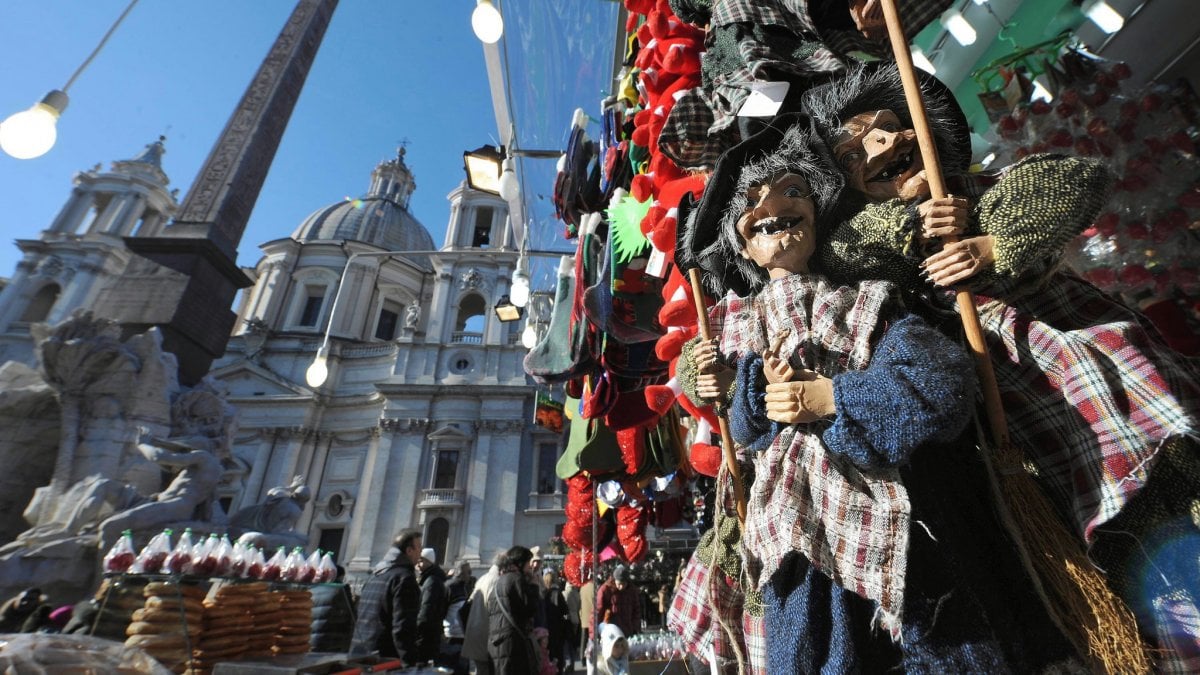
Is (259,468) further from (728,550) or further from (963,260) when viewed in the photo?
(963,260)

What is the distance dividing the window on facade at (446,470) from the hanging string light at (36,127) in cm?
2151

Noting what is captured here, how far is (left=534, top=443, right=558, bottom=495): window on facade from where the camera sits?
24766mm

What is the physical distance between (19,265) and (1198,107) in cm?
4163

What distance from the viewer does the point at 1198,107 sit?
2.87 metres

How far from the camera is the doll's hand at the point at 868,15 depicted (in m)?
1.71

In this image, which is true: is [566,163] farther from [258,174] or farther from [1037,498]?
[258,174]

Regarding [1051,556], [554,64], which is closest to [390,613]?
[1051,556]

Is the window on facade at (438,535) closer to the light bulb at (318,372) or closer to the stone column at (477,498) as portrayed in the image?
the stone column at (477,498)

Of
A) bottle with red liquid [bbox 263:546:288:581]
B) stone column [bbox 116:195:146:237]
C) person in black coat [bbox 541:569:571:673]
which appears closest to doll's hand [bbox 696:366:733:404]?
bottle with red liquid [bbox 263:546:288:581]

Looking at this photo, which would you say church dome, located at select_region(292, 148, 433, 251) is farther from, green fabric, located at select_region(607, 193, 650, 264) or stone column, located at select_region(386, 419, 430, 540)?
green fabric, located at select_region(607, 193, 650, 264)

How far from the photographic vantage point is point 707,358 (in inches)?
55.5

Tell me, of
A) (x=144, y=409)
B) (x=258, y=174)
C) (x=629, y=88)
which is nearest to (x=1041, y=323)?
(x=629, y=88)

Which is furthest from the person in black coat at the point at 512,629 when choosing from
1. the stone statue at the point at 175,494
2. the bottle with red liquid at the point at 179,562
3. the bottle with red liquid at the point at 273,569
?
the stone statue at the point at 175,494

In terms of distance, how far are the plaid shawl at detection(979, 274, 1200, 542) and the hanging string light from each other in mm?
6622
